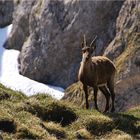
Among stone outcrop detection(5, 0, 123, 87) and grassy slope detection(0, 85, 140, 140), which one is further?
stone outcrop detection(5, 0, 123, 87)

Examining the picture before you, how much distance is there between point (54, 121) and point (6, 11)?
7477 centimetres

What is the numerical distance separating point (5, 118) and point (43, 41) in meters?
60.8

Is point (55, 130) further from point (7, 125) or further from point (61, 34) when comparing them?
point (61, 34)

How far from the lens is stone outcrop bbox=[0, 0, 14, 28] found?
298ft

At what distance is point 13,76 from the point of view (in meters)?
79.6

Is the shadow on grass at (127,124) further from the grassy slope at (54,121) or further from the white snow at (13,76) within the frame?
the white snow at (13,76)

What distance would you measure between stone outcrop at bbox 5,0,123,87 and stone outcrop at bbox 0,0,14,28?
965 cm

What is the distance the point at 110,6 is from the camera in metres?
72.0

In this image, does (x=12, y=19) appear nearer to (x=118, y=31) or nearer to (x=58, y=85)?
(x=58, y=85)

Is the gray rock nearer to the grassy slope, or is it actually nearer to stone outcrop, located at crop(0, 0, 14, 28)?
stone outcrop, located at crop(0, 0, 14, 28)

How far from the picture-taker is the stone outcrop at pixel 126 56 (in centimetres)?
5478

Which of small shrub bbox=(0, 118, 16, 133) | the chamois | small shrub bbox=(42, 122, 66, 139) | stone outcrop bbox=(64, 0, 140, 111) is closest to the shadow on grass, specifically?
small shrub bbox=(42, 122, 66, 139)

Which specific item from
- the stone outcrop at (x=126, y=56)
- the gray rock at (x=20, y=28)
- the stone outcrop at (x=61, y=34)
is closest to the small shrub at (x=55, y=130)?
the stone outcrop at (x=126, y=56)

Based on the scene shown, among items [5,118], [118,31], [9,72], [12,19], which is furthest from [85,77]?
[12,19]
